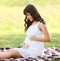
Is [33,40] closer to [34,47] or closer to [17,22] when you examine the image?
[34,47]

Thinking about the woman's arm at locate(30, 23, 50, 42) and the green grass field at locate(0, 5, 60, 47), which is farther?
the green grass field at locate(0, 5, 60, 47)

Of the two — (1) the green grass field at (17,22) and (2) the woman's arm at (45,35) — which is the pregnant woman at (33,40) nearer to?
(2) the woman's arm at (45,35)

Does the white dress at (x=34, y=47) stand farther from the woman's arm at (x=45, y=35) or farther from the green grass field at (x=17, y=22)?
the green grass field at (x=17, y=22)

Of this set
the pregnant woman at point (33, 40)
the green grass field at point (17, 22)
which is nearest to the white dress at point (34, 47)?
the pregnant woman at point (33, 40)

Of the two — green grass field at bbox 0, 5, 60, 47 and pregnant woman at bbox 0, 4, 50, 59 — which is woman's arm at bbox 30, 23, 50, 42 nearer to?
pregnant woman at bbox 0, 4, 50, 59

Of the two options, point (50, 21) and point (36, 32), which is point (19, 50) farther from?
point (50, 21)

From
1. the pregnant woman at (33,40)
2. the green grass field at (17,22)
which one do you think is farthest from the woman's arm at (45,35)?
the green grass field at (17,22)

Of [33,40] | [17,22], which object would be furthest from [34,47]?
[17,22]

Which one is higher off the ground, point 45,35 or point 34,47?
point 45,35

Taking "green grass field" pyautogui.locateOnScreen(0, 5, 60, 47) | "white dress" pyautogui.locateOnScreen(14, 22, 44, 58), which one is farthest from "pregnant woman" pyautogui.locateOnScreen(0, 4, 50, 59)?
"green grass field" pyautogui.locateOnScreen(0, 5, 60, 47)

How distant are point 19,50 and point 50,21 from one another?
5.21ft

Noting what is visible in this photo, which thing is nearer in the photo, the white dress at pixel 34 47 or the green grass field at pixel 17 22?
the white dress at pixel 34 47

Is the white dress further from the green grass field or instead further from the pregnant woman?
the green grass field

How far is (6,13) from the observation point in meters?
4.16
